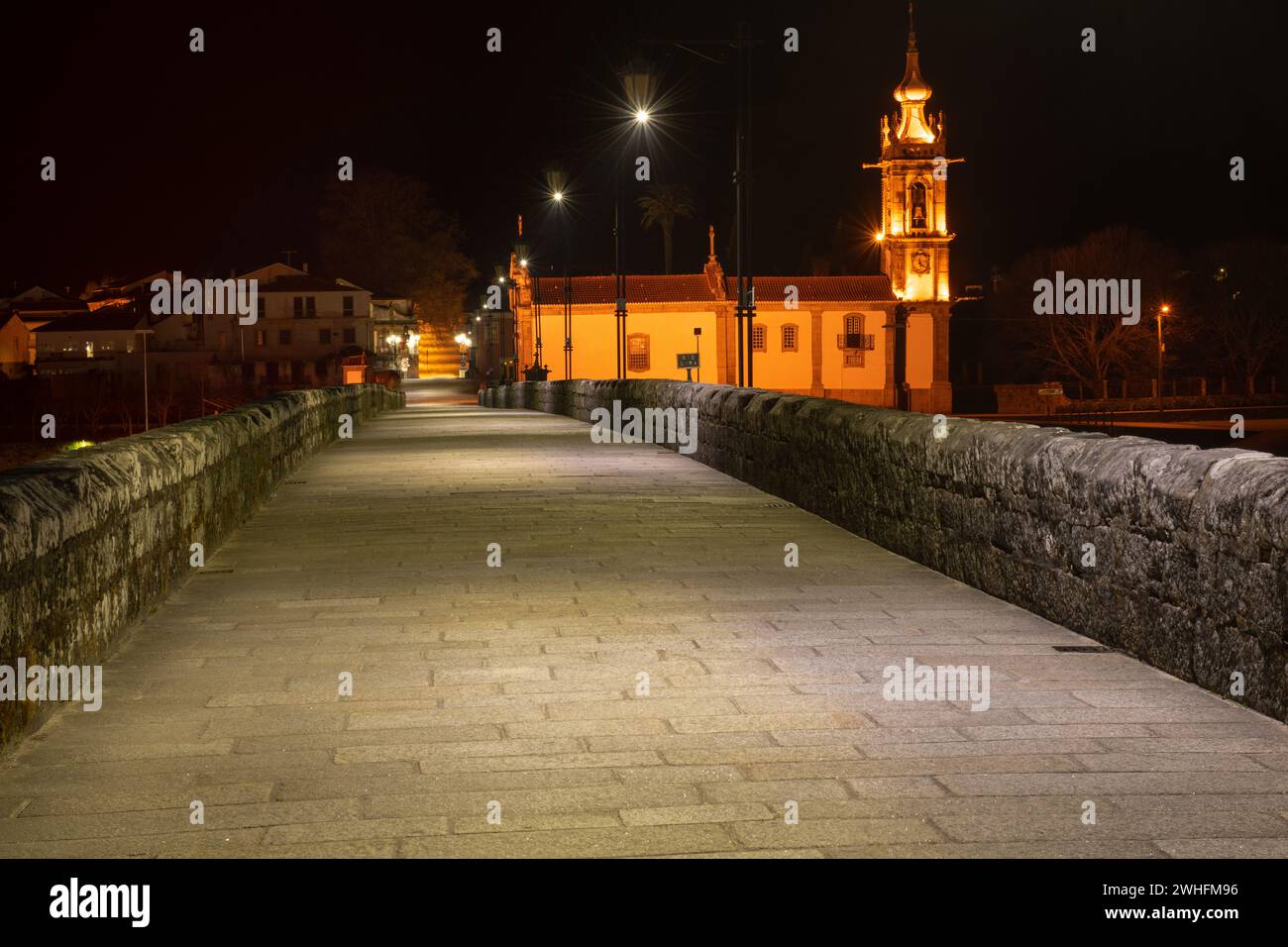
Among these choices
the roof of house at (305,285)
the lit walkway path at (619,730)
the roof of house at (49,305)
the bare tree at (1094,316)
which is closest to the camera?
the lit walkway path at (619,730)

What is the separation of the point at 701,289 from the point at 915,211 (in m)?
15.4

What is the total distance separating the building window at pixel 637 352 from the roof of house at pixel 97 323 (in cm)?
3705

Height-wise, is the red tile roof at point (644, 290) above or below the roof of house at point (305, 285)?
below

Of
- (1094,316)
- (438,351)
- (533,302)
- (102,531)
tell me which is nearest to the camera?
(102,531)

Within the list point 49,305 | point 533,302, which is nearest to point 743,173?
point 533,302

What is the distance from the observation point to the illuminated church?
90625 mm

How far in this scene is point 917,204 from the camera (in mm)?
95125

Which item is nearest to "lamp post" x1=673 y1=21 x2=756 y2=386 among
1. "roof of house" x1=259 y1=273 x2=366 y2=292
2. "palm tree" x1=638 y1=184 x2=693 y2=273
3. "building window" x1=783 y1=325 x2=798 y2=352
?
"building window" x1=783 y1=325 x2=798 y2=352

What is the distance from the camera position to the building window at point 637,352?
3558 inches

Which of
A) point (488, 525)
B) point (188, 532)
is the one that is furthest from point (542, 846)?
point (488, 525)

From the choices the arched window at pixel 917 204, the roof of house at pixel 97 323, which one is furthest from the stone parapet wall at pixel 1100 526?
the roof of house at pixel 97 323

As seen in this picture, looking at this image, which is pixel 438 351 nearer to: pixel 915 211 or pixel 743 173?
pixel 915 211

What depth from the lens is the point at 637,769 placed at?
555cm

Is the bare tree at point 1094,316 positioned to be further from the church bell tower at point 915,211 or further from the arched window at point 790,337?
the arched window at point 790,337
